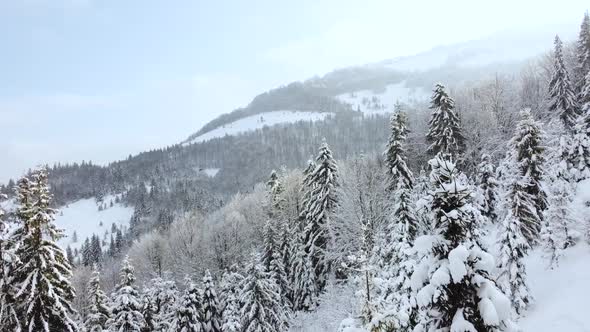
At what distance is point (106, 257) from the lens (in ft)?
487

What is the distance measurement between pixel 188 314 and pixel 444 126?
29.3 meters

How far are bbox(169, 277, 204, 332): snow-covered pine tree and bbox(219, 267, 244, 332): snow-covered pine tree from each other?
2.25 metres

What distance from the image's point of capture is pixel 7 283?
18969 mm

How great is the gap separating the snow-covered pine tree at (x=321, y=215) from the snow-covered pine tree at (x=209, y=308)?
11.3 m

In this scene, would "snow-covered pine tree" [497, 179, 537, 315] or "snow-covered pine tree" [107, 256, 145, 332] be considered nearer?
"snow-covered pine tree" [497, 179, 537, 315]

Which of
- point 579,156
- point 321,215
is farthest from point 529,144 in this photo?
point 321,215

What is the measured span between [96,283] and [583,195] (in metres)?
36.4

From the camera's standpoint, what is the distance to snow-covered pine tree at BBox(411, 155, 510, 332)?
349 inches

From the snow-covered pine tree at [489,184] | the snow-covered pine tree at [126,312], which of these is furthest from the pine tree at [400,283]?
the snow-covered pine tree at [126,312]

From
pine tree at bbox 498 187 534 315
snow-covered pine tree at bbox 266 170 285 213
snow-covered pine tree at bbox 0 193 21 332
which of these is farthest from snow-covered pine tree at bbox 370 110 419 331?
snow-covered pine tree at bbox 266 170 285 213

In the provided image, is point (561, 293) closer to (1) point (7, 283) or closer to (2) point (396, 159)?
(2) point (396, 159)

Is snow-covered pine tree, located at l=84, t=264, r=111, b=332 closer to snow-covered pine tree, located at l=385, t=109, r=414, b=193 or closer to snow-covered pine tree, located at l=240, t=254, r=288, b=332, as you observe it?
snow-covered pine tree, located at l=240, t=254, r=288, b=332

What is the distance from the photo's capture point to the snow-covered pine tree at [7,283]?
1862 cm

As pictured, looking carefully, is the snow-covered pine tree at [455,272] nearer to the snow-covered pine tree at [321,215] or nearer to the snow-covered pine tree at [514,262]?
the snow-covered pine tree at [514,262]
